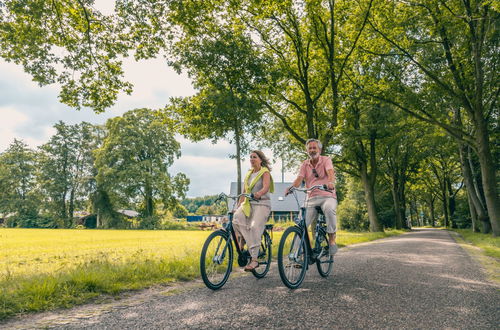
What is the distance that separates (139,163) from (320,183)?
39922 mm

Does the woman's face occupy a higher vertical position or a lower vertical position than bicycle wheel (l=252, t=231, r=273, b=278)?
higher

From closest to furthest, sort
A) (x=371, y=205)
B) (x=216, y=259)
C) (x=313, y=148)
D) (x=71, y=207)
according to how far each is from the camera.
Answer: (x=216, y=259)
(x=313, y=148)
(x=371, y=205)
(x=71, y=207)

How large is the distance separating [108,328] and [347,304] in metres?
2.60

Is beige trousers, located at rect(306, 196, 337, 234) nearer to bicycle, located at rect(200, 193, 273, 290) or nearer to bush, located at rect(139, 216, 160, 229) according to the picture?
bicycle, located at rect(200, 193, 273, 290)

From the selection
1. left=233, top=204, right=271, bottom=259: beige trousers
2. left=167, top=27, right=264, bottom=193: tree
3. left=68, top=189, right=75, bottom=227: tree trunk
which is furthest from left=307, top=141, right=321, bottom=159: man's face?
left=68, top=189, right=75, bottom=227: tree trunk

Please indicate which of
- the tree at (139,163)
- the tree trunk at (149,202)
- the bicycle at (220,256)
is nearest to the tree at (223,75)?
the bicycle at (220,256)

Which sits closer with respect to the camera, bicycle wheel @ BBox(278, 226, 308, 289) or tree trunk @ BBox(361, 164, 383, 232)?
bicycle wheel @ BBox(278, 226, 308, 289)

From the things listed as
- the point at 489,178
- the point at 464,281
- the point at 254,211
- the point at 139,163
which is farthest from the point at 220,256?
the point at 139,163

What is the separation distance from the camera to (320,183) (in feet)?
19.3

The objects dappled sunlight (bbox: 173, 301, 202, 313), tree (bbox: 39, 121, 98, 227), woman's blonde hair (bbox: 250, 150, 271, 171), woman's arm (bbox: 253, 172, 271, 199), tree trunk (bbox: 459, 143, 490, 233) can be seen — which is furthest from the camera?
tree (bbox: 39, 121, 98, 227)

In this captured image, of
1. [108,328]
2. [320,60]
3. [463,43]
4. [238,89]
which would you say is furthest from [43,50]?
[463,43]

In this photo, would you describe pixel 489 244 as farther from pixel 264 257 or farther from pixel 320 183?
pixel 264 257

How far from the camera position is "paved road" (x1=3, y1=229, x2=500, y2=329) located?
328 centimetres

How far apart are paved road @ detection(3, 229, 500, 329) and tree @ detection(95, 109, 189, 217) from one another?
38.3 m
